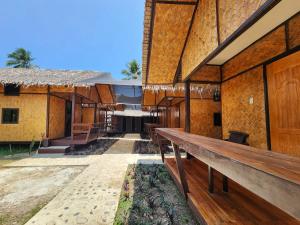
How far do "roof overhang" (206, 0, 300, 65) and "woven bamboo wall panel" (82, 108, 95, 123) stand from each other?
12707 mm

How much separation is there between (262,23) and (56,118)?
10677 millimetres

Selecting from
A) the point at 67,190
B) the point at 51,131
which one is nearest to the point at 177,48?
the point at 67,190

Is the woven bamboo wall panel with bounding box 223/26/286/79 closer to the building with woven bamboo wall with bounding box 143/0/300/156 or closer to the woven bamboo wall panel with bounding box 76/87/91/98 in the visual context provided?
the building with woven bamboo wall with bounding box 143/0/300/156

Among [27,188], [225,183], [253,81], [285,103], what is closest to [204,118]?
[253,81]

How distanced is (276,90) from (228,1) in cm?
214

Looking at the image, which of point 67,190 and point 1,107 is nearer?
point 67,190

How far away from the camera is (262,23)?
9.37ft

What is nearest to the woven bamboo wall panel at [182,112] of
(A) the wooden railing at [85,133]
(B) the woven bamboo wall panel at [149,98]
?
(B) the woven bamboo wall panel at [149,98]

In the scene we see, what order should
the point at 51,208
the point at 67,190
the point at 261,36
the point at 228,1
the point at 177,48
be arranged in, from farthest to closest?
the point at 177,48
the point at 67,190
the point at 261,36
the point at 51,208
the point at 228,1

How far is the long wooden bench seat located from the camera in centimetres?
203

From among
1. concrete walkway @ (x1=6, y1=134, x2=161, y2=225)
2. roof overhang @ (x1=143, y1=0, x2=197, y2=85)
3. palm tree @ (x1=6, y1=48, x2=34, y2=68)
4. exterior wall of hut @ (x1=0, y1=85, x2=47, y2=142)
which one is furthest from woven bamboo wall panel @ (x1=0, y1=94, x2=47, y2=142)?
palm tree @ (x1=6, y1=48, x2=34, y2=68)

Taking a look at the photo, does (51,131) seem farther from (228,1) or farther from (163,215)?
(228,1)

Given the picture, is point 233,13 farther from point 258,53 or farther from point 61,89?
point 61,89

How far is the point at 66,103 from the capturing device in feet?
37.4
